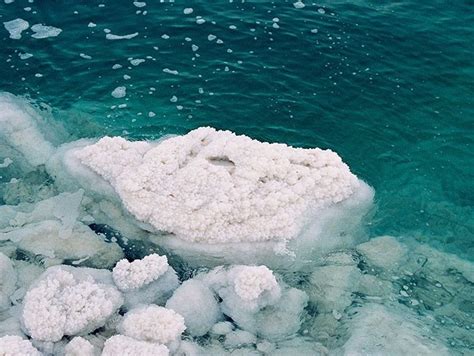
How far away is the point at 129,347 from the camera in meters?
7.78

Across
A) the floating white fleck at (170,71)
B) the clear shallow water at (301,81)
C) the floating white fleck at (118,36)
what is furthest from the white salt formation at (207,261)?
the floating white fleck at (118,36)

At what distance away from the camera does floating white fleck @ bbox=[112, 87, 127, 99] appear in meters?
14.3

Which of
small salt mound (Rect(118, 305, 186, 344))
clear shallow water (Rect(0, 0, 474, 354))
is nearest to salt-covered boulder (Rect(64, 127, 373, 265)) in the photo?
clear shallow water (Rect(0, 0, 474, 354))

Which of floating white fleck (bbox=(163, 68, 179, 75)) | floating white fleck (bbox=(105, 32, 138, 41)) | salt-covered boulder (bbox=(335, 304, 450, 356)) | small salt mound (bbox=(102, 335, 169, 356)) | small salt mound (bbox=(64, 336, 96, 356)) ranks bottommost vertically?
salt-covered boulder (bbox=(335, 304, 450, 356))

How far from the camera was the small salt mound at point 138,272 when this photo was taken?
8.93 metres

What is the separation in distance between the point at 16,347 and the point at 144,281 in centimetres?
205

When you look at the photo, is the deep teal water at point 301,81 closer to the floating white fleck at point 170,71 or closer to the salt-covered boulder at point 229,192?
the floating white fleck at point 170,71

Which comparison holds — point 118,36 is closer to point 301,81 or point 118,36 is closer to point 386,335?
point 301,81

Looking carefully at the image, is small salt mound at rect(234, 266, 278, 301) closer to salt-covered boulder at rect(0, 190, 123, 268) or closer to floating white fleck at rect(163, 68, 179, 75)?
salt-covered boulder at rect(0, 190, 123, 268)

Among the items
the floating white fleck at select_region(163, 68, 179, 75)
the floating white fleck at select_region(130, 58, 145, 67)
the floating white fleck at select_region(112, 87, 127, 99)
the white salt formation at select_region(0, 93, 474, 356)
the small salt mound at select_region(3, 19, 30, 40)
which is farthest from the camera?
the small salt mound at select_region(3, 19, 30, 40)

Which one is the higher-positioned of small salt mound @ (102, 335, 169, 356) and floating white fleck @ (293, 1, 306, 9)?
floating white fleck @ (293, 1, 306, 9)

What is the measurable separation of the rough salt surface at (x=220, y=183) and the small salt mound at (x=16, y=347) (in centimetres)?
311

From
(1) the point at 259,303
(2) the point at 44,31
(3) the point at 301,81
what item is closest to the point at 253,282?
(1) the point at 259,303

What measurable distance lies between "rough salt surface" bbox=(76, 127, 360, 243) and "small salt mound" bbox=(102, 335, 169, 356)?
2487 mm
